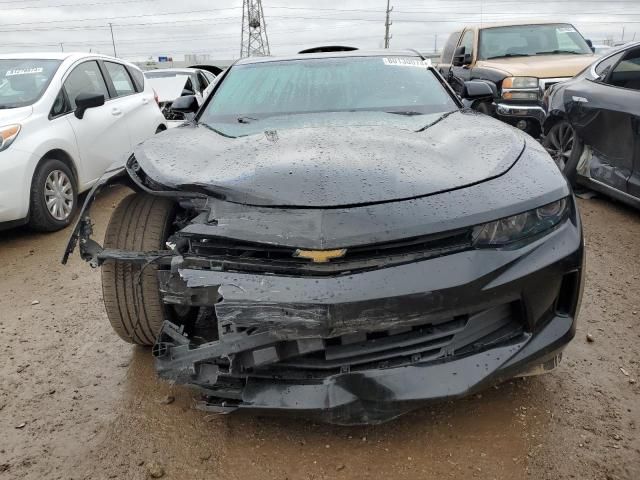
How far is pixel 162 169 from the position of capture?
85.8 inches

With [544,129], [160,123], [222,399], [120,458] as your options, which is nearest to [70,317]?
[120,458]

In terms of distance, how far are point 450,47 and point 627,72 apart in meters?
5.35

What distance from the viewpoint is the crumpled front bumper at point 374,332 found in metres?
1.75

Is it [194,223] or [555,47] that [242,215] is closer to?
[194,223]

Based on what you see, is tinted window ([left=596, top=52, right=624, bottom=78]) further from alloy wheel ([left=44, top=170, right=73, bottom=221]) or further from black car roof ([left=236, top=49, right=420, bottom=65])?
alloy wheel ([left=44, top=170, right=73, bottom=221])

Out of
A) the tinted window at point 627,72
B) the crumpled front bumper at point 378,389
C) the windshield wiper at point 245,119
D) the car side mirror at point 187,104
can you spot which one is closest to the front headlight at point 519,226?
the crumpled front bumper at point 378,389

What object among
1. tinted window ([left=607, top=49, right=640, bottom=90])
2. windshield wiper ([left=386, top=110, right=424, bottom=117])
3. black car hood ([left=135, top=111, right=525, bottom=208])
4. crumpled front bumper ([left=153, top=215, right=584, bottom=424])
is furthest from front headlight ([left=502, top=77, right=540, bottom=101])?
crumpled front bumper ([left=153, top=215, right=584, bottom=424])

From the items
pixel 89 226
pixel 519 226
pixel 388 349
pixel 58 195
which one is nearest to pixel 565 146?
pixel 519 226

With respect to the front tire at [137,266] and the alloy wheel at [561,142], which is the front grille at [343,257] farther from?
the alloy wheel at [561,142]

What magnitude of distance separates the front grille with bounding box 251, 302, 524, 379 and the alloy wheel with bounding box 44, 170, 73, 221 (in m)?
3.60

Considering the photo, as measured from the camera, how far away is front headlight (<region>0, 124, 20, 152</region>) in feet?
14.2

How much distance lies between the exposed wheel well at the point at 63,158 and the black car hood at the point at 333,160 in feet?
8.13

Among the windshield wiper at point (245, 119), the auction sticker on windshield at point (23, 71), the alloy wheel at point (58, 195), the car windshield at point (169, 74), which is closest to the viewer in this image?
the windshield wiper at point (245, 119)

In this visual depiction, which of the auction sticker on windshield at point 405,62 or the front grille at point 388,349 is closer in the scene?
the front grille at point 388,349
